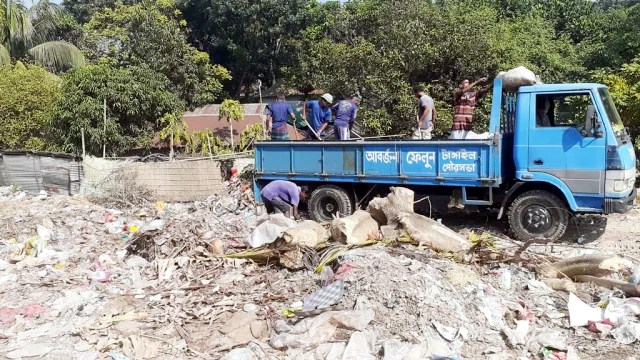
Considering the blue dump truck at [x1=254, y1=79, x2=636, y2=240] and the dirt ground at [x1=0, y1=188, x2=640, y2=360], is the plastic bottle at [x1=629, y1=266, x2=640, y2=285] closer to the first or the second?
the dirt ground at [x1=0, y1=188, x2=640, y2=360]

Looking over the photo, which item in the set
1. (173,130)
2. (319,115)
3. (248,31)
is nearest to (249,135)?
(173,130)

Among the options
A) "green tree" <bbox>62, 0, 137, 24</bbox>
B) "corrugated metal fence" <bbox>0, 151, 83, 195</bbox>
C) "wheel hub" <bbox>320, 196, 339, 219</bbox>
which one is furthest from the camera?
"green tree" <bbox>62, 0, 137, 24</bbox>

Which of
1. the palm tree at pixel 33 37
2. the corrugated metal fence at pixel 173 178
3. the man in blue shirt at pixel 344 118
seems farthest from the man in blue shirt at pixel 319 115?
the palm tree at pixel 33 37

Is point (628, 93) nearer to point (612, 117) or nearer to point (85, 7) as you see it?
point (612, 117)

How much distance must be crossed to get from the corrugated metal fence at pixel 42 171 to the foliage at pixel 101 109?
2.58 m

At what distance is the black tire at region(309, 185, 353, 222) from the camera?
9448mm

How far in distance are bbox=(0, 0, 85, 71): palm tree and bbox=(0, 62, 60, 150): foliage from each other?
2026 mm

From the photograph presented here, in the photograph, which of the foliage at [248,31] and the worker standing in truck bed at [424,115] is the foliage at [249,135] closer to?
the worker standing in truck bed at [424,115]

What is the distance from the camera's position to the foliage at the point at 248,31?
25.5 metres

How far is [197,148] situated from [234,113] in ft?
5.64

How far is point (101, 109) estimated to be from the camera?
635 inches

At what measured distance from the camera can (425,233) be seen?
674 centimetres

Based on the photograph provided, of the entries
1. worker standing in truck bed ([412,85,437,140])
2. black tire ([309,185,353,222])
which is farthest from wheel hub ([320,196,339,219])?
worker standing in truck bed ([412,85,437,140])

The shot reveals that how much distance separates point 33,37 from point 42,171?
1137 cm
